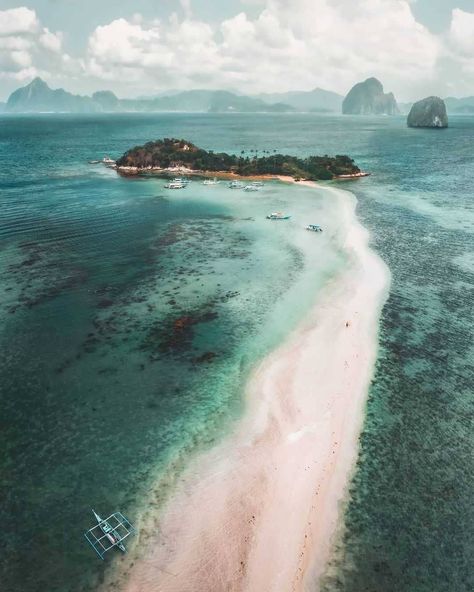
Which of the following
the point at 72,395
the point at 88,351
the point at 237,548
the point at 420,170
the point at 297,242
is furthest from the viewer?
the point at 420,170

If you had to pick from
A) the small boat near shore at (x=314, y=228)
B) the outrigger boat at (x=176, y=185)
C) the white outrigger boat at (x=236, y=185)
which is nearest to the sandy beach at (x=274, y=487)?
the small boat near shore at (x=314, y=228)

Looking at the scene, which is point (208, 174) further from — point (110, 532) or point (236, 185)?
point (110, 532)

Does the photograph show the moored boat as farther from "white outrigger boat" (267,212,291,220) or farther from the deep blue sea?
"white outrigger boat" (267,212,291,220)

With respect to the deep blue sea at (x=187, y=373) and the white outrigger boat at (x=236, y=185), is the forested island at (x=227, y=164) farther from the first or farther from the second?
the deep blue sea at (x=187, y=373)

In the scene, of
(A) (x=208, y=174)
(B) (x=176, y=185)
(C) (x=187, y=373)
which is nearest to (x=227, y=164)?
(A) (x=208, y=174)

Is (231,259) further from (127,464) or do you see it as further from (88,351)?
(127,464)

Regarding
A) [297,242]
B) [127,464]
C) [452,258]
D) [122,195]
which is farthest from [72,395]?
[122,195]
